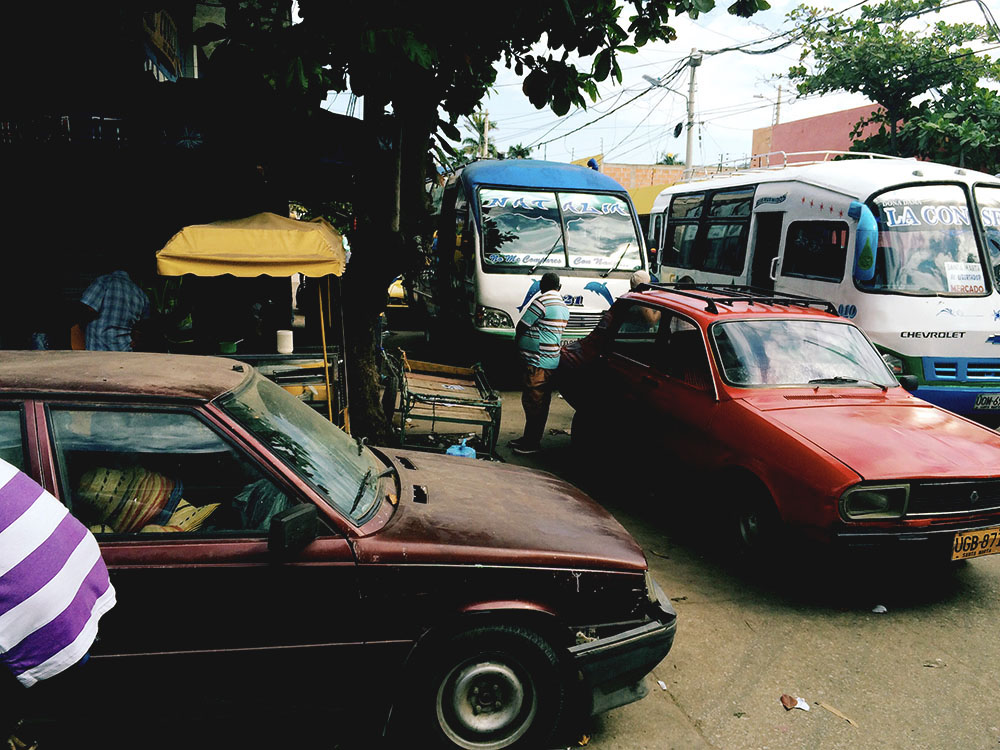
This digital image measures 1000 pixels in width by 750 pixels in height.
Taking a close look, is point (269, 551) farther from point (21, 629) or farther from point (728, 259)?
point (728, 259)

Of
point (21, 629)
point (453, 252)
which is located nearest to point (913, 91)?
point (453, 252)

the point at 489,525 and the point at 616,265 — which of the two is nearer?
the point at 489,525

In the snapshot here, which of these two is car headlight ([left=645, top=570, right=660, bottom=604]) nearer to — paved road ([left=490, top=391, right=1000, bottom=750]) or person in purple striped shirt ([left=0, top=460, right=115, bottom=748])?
paved road ([left=490, top=391, right=1000, bottom=750])

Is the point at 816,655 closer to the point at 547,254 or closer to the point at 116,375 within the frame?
the point at 116,375

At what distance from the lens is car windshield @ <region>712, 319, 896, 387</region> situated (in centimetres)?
509

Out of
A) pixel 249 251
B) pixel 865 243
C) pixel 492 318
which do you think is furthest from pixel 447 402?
pixel 865 243

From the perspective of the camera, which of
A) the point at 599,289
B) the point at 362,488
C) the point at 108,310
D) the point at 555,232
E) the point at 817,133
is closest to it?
the point at 362,488

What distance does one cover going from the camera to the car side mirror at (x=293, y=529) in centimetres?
246

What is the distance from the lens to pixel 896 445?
426 centimetres

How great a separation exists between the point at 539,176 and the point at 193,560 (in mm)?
9307

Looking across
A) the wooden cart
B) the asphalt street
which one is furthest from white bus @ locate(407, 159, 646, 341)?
the asphalt street

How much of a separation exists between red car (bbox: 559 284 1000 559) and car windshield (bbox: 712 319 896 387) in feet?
0.03

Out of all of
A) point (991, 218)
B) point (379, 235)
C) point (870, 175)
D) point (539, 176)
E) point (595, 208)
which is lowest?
point (379, 235)

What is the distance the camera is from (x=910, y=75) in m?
18.5
